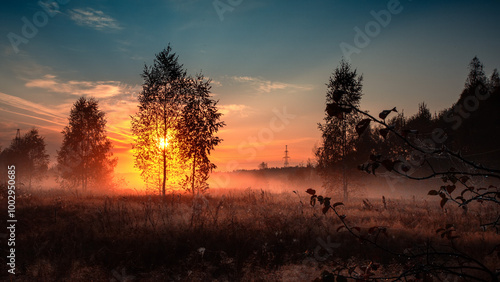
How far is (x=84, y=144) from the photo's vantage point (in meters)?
26.8

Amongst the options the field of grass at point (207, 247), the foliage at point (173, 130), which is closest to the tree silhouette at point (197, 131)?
the foliage at point (173, 130)

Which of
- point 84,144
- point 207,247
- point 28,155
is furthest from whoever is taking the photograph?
point 28,155

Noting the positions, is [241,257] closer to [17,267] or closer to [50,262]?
[50,262]

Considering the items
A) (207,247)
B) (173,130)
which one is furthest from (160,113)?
(207,247)

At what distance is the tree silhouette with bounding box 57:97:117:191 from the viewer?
86.2ft

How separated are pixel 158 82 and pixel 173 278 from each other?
1316 cm

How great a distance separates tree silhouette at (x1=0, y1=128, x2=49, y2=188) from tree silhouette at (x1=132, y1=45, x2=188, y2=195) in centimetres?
3211

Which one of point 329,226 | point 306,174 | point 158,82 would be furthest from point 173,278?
point 306,174

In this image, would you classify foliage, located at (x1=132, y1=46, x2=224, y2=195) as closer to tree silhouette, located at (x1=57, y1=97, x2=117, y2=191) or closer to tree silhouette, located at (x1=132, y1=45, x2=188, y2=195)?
tree silhouette, located at (x1=132, y1=45, x2=188, y2=195)

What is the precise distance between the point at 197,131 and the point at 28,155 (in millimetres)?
35624

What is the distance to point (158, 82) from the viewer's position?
677 inches

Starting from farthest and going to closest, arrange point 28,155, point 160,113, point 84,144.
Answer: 1. point 28,155
2. point 84,144
3. point 160,113

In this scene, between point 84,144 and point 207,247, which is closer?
point 207,247

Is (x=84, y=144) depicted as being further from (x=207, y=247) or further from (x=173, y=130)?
(x=207, y=247)
